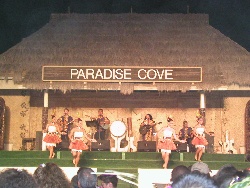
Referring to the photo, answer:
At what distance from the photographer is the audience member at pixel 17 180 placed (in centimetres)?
285

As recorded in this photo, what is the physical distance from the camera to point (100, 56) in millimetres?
16734

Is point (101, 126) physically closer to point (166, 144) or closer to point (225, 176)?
point (166, 144)

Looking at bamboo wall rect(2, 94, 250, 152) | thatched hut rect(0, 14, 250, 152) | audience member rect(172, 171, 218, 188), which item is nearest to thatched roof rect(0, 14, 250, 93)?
thatched hut rect(0, 14, 250, 152)

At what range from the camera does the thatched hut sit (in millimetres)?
16250

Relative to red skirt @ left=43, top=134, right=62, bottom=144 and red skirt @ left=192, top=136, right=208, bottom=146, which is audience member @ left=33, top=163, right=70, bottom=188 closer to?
red skirt @ left=43, top=134, right=62, bottom=144

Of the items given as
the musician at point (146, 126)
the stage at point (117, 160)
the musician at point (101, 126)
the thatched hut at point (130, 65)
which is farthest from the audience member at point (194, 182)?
the musician at point (101, 126)

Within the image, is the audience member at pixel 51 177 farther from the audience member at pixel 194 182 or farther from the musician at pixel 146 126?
the musician at pixel 146 126

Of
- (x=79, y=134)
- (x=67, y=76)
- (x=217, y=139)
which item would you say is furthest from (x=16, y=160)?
(x=217, y=139)

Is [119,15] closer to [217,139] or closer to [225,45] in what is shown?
[225,45]

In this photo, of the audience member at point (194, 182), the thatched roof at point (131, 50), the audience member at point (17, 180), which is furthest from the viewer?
the thatched roof at point (131, 50)

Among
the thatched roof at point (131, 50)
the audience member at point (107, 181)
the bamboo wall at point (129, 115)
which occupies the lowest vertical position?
the audience member at point (107, 181)

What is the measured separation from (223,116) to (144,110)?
2.52 meters

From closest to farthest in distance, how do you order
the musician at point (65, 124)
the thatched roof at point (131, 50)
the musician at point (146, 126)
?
the thatched roof at point (131, 50)
the musician at point (65, 124)
the musician at point (146, 126)

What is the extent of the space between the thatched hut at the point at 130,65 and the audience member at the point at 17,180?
13.1 meters
